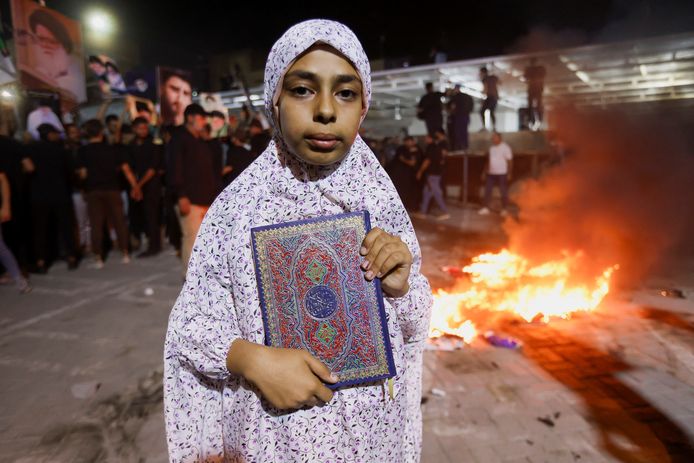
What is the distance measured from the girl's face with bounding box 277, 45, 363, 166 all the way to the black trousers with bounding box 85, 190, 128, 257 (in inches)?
312

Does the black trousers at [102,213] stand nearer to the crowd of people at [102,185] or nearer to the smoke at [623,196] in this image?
the crowd of people at [102,185]

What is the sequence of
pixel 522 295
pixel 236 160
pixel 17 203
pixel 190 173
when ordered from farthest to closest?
pixel 236 160 → pixel 17 203 → pixel 190 173 → pixel 522 295

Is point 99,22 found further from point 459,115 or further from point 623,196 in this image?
point 623,196

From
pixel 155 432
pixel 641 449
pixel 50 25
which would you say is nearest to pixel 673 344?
pixel 641 449

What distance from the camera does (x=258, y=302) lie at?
126cm

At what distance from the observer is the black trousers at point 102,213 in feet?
25.9

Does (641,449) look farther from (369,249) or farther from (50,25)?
(50,25)

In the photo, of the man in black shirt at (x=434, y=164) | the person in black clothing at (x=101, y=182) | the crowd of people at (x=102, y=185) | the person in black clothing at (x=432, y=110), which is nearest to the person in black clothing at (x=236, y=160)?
the crowd of people at (x=102, y=185)

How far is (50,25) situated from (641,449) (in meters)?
20.3

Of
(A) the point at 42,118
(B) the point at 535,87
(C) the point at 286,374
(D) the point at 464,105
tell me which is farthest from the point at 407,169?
(C) the point at 286,374

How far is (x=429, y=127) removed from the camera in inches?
545

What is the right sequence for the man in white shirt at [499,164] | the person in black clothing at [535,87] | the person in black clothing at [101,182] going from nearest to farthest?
the person in black clothing at [101,182] → the man in white shirt at [499,164] → the person in black clothing at [535,87]

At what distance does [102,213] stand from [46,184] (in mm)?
1006

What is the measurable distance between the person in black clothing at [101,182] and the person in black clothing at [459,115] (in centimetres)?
1042
